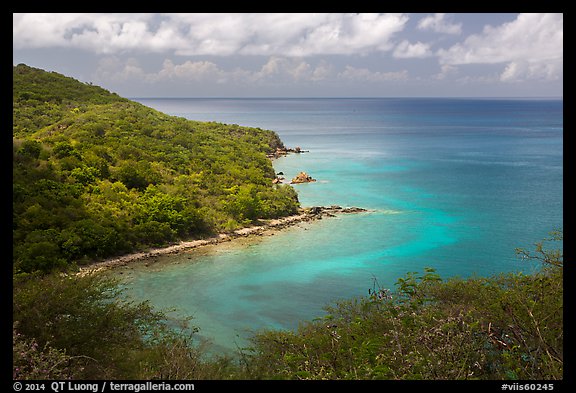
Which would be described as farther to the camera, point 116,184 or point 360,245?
point 116,184

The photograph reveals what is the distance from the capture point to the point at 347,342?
33.8 ft

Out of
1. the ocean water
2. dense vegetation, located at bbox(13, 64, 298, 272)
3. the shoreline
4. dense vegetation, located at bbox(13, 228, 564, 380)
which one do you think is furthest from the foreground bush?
dense vegetation, located at bbox(13, 64, 298, 272)

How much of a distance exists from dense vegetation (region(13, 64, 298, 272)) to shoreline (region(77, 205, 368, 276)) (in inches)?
23.4

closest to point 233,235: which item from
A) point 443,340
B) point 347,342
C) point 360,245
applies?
point 360,245

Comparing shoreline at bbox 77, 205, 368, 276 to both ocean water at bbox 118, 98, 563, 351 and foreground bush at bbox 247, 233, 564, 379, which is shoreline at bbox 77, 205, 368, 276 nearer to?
ocean water at bbox 118, 98, 563, 351

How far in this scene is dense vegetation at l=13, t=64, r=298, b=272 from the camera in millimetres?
23922

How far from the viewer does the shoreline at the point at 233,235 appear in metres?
23.8

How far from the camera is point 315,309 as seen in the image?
65.2ft

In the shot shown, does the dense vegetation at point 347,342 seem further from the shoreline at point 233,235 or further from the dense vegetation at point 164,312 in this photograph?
the shoreline at point 233,235

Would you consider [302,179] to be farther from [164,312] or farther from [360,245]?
[164,312]

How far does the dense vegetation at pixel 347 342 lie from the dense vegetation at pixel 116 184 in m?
11.0

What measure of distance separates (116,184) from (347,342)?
23.9 meters

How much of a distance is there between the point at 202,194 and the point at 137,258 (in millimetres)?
9409
